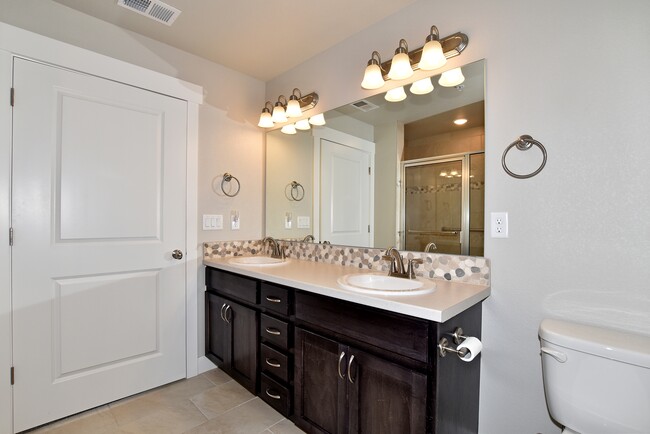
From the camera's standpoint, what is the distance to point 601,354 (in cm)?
102

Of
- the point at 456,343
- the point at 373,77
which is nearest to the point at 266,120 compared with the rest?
the point at 373,77

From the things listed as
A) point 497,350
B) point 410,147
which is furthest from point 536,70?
point 497,350

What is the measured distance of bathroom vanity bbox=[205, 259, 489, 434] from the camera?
1.11 metres

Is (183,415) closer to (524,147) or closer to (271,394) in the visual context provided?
(271,394)

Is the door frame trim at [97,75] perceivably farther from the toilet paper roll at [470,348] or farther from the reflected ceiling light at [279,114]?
the toilet paper roll at [470,348]

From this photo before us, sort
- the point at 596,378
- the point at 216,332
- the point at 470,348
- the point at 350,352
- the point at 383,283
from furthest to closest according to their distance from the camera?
the point at 216,332
the point at 383,283
the point at 350,352
the point at 470,348
the point at 596,378

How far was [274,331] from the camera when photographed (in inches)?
66.6

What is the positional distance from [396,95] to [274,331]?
1.49m

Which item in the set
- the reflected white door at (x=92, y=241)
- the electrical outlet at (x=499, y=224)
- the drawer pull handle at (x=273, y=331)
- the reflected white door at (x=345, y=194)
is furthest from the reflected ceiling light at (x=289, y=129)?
the electrical outlet at (x=499, y=224)

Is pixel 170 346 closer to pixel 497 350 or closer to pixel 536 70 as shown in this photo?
pixel 497 350

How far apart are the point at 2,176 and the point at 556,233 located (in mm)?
2583

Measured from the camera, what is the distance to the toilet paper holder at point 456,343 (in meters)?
1.10

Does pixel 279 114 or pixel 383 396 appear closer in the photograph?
pixel 383 396

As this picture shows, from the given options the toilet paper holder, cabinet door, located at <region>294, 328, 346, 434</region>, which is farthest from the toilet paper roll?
cabinet door, located at <region>294, 328, 346, 434</region>
